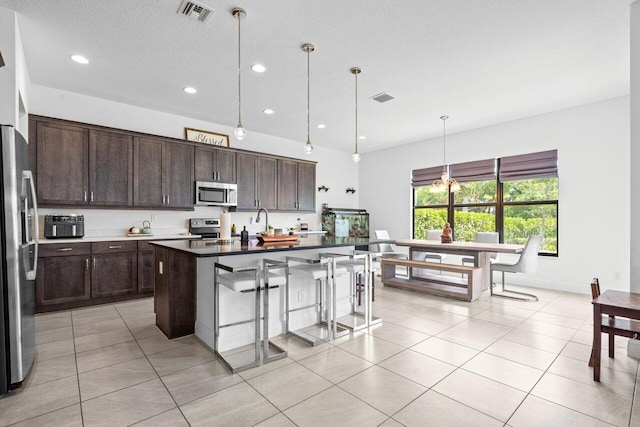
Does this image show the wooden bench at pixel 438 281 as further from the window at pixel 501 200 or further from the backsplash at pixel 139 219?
the backsplash at pixel 139 219

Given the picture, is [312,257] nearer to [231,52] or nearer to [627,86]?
[231,52]

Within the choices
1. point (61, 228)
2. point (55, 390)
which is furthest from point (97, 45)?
point (55, 390)

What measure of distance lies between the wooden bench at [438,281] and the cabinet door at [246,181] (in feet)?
8.68

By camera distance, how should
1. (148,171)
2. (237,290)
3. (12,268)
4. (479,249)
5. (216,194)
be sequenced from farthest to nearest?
1. (216,194)
2. (148,171)
3. (479,249)
4. (237,290)
5. (12,268)

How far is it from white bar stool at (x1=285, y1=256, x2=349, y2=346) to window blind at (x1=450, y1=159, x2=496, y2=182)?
4222mm

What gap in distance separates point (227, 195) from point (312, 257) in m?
2.56

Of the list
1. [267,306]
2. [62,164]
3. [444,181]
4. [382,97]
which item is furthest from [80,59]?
[444,181]

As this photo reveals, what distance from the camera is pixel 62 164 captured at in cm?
384

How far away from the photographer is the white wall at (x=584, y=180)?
4387 millimetres

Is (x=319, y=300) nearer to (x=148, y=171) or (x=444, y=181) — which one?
(x=444, y=181)

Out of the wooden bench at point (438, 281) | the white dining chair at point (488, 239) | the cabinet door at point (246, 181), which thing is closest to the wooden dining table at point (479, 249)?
the wooden bench at point (438, 281)

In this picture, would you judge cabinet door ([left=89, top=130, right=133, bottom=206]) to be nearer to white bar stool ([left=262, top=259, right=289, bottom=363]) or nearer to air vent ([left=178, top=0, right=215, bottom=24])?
air vent ([left=178, top=0, right=215, bottom=24])

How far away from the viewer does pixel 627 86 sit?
4027 millimetres

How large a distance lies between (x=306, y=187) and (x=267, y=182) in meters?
0.99
